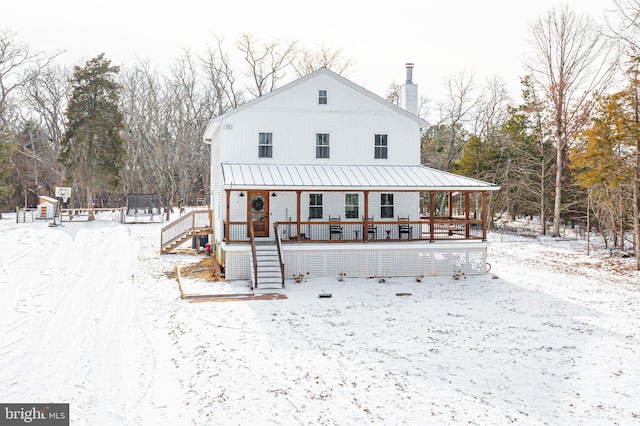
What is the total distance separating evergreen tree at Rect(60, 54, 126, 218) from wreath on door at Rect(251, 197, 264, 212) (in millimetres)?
23105

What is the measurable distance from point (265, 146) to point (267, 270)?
19.8 feet

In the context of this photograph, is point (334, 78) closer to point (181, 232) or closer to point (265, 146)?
point (265, 146)

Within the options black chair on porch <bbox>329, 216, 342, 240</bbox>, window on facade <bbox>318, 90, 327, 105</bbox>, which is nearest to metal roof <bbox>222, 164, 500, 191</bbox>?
black chair on porch <bbox>329, 216, 342, 240</bbox>

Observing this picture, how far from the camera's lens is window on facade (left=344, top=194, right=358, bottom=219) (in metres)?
20.1

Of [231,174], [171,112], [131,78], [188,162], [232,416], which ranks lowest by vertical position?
[232,416]

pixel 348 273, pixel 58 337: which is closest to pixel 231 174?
pixel 348 273

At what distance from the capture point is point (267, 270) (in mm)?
16438

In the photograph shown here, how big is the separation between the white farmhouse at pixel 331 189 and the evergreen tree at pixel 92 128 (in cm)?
1997

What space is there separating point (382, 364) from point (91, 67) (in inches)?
1438

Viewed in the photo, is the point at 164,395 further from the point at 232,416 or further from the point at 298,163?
the point at 298,163

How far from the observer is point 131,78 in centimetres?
5178

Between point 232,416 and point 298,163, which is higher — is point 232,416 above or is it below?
below

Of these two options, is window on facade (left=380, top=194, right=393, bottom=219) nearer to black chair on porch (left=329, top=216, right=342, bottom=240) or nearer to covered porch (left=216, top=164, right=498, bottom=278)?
covered porch (left=216, top=164, right=498, bottom=278)

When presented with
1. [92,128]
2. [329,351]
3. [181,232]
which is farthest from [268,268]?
[92,128]
